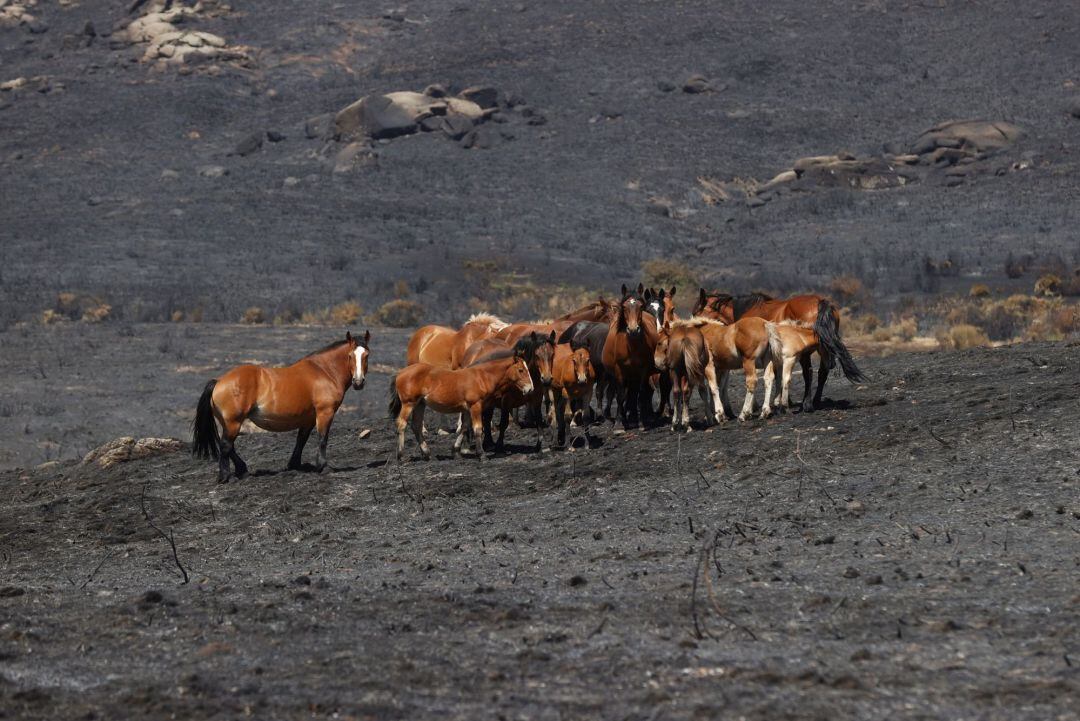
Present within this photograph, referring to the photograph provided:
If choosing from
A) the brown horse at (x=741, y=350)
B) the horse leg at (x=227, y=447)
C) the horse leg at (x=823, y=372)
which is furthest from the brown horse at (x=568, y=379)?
Answer: the horse leg at (x=227, y=447)

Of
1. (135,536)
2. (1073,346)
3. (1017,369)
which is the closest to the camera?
(135,536)

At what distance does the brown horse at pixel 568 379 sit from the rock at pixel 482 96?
66.3 meters

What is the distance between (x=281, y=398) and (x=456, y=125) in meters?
63.8

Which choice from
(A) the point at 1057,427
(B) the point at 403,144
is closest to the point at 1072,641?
(A) the point at 1057,427

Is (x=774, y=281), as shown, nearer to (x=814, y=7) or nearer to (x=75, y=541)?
(x=75, y=541)

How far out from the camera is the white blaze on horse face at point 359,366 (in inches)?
645

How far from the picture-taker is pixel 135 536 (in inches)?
551

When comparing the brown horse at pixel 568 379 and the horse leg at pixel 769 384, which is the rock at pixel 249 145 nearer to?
the brown horse at pixel 568 379

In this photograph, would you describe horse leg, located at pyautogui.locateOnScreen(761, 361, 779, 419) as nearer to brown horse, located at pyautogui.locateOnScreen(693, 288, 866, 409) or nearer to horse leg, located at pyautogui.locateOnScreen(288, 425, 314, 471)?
brown horse, located at pyautogui.locateOnScreen(693, 288, 866, 409)

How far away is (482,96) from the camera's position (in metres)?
82.2

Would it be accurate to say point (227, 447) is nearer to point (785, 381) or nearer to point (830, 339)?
point (785, 381)

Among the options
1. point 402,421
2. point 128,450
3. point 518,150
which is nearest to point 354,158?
point 518,150

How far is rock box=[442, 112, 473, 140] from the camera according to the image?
7819 centimetres

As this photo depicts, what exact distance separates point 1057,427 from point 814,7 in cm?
8827
